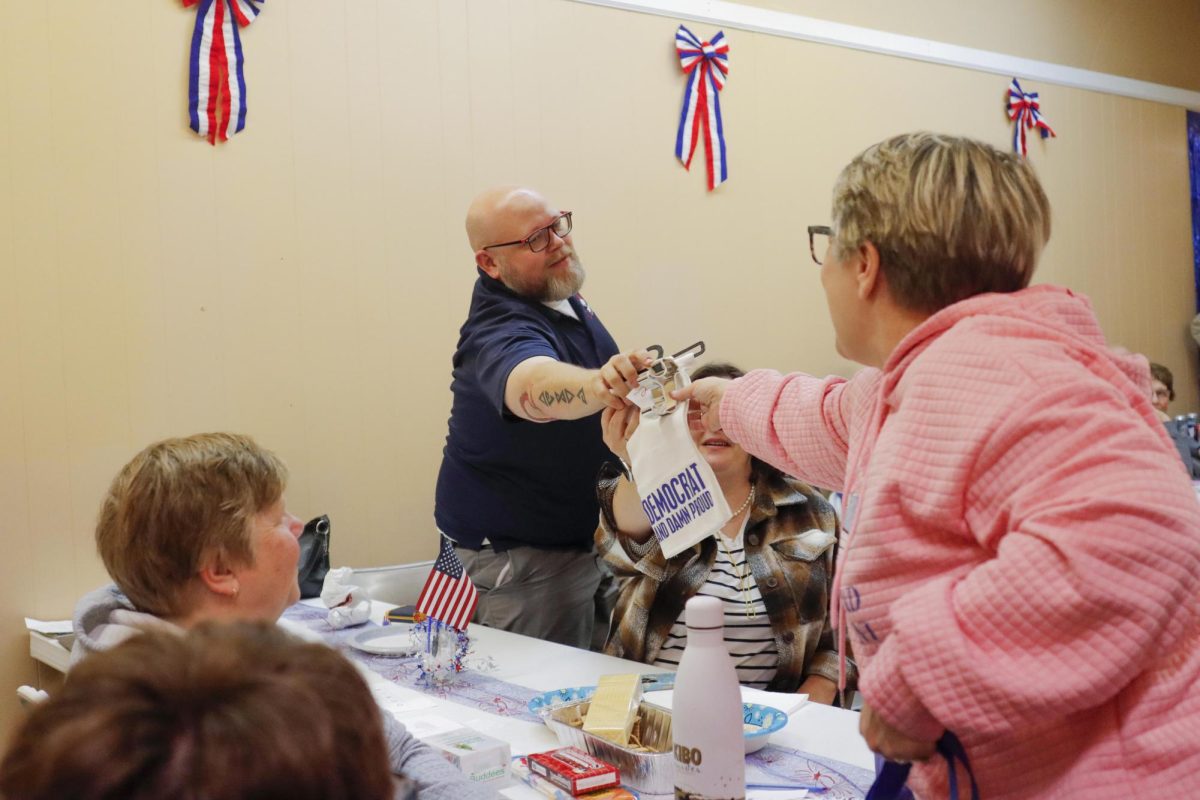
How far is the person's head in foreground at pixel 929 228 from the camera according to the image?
1.24 metres

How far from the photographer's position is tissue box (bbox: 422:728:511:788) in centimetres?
152

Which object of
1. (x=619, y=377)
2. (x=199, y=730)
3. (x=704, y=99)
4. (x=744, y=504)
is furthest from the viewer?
(x=704, y=99)

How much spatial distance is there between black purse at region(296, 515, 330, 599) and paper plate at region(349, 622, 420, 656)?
2.38ft

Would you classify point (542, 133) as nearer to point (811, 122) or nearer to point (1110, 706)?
point (811, 122)

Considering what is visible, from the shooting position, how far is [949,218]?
1.24m

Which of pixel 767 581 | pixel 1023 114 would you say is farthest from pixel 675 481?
pixel 1023 114

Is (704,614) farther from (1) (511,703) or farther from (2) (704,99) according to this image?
(2) (704,99)

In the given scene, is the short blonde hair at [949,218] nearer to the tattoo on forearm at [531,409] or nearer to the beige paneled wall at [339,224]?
the tattoo on forearm at [531,409]

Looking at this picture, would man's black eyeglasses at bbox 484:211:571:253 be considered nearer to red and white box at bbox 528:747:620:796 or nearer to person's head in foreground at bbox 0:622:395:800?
red and white box at bbox 528:747:620:796

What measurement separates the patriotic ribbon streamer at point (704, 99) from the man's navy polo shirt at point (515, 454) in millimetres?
1976

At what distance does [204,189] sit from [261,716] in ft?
10.9

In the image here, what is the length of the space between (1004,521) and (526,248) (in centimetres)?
215

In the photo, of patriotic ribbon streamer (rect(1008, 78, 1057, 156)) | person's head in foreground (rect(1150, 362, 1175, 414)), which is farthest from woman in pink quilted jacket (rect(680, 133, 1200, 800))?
patriotic ribbon streamer (rect(1008, 78, 1057, 156))

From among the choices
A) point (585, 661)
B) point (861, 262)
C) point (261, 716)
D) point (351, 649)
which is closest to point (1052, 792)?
point (861, 262)
